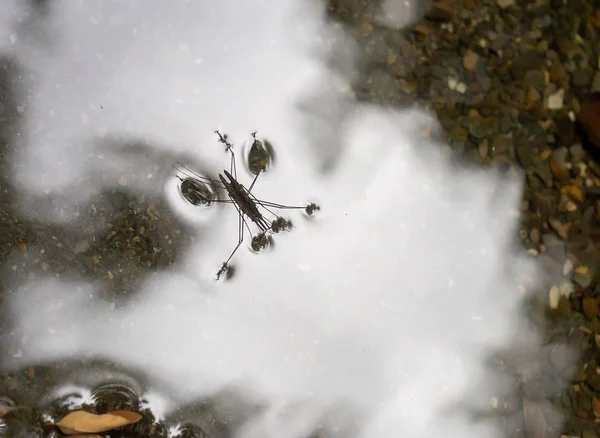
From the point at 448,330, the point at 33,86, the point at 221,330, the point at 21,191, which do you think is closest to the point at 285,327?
the point at 221,330

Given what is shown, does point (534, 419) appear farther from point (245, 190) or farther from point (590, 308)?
point (245, 190)

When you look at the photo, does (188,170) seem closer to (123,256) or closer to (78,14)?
(123,256)

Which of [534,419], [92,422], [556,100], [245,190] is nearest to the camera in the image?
[92,422]

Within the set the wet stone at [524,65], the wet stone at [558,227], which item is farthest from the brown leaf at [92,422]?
the wet stone at [524,65]

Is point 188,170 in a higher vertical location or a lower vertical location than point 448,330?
higher

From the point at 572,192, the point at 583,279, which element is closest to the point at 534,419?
the point at 583,279
